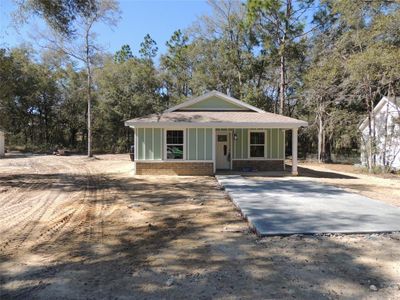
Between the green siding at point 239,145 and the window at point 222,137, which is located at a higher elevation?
the window at point 222,137

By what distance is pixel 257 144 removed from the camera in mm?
16828

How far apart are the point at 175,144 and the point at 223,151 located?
2640 millimetres

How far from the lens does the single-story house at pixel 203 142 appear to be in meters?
15.6

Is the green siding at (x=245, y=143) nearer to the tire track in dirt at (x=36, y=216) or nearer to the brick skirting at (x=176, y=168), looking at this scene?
the brick skirting at (x=176, y=168)

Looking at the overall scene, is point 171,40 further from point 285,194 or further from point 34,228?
point 34,228

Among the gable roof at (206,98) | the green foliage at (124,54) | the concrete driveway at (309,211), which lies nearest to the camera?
the concrete driveway at (309,211)

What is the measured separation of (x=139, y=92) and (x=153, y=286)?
33.7 m

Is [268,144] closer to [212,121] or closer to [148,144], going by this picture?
[212,121]

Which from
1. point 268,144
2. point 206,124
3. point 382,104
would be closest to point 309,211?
point 206,124

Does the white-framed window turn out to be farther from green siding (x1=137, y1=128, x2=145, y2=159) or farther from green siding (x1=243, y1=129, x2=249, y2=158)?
green siding (x1=243, y1=129, x2=249, y2=158)

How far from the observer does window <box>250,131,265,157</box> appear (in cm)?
1680

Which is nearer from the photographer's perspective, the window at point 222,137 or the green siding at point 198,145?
the green siding at point 198,145

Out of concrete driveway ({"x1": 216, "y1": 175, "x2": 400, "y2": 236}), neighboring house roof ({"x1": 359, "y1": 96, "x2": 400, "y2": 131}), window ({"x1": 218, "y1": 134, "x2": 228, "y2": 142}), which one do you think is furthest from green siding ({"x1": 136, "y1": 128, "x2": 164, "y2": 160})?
neighboring house roof ({"x1": 359, "y1": 96, "x2": 400, "y2": 131})

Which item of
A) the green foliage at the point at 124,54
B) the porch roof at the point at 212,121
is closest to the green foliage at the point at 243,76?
the green foliage at the point at 124,54
